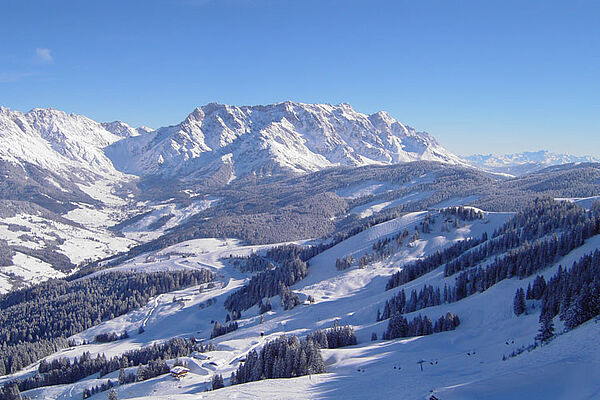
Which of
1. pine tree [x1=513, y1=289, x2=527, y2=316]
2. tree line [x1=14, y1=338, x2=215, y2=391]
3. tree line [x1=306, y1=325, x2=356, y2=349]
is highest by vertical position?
pine tree [x1=513, y1=289, x2=527, y2=316]

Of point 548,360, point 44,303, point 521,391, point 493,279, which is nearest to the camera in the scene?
point 521,391

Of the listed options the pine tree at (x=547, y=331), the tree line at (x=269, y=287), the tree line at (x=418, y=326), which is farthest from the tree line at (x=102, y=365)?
the pine tree at (x=547, y=331)

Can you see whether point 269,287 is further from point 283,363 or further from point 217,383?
point 283,363

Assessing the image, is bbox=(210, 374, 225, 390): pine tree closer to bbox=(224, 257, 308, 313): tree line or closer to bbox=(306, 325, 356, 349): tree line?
bbox=(306, 325, 356, 349): tree line

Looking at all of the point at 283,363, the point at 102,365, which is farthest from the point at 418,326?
the point at 102,365

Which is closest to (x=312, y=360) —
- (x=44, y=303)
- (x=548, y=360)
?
(x=548, y=360)

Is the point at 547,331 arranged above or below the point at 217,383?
above

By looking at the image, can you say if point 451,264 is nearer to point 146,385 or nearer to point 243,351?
point 243,351

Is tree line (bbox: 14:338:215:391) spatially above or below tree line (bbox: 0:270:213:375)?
below

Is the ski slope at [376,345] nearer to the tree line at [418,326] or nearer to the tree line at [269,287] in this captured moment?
the tree line at [418,326]

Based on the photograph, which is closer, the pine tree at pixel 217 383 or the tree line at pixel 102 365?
the pine tree at pixel 217 383

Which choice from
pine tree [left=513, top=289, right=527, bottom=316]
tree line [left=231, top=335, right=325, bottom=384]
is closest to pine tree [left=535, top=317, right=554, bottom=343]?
pine tree [left=513, top=289, right=527, bottom=316]
